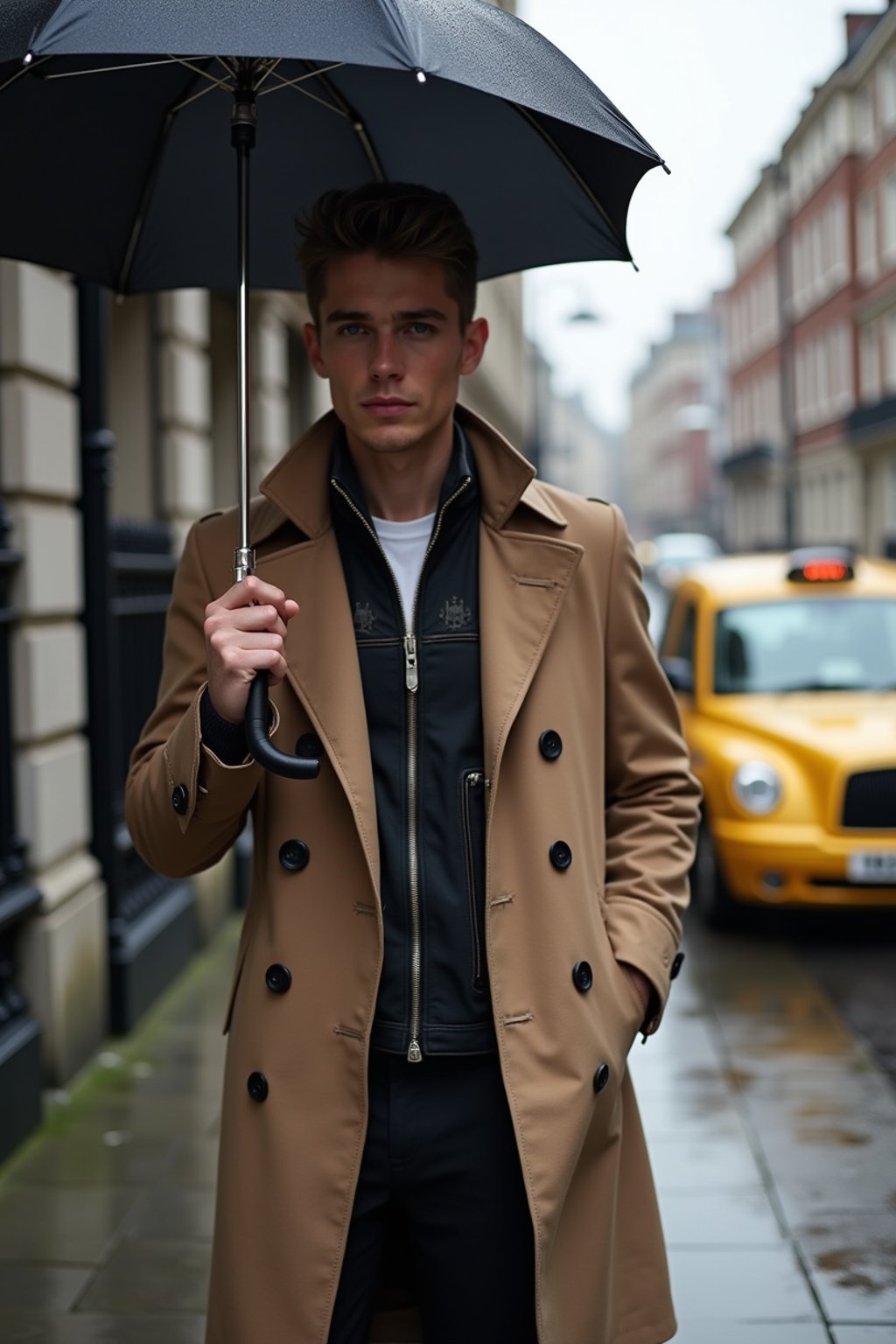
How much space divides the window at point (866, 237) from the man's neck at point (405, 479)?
50.6 m

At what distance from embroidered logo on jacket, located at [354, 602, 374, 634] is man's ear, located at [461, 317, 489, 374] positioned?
0.37 metres

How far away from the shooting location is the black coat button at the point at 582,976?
2406 millimetres

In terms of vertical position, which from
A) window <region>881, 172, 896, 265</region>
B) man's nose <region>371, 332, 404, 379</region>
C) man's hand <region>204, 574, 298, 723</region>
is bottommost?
man's hand <region>204, 574, 298, 723</region>

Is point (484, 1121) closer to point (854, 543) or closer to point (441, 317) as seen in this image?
point (441, 317)

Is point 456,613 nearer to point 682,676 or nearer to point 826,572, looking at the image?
point 682,676

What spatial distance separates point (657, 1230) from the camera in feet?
8.64

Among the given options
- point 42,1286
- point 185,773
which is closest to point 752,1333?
point 42,1286

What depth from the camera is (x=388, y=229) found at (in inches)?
93.4

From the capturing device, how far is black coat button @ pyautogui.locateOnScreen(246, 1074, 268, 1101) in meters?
2.39

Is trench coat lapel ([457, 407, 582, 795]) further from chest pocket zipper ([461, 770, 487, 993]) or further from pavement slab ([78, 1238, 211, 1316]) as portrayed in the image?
pavement slab ([78, 1238, 211, 1316])

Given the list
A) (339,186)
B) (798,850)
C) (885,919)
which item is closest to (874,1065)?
(798,850)

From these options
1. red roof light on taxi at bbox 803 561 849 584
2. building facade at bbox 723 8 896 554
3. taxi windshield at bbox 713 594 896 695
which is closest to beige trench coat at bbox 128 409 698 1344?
taxi windshield at bbox 713 594 896 695

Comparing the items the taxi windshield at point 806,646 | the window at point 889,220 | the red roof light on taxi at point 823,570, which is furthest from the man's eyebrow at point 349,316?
the window at point 889,220

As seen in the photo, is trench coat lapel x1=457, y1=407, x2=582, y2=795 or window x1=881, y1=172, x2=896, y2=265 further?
window x1=881, y1=172, x2=896, y2=265
